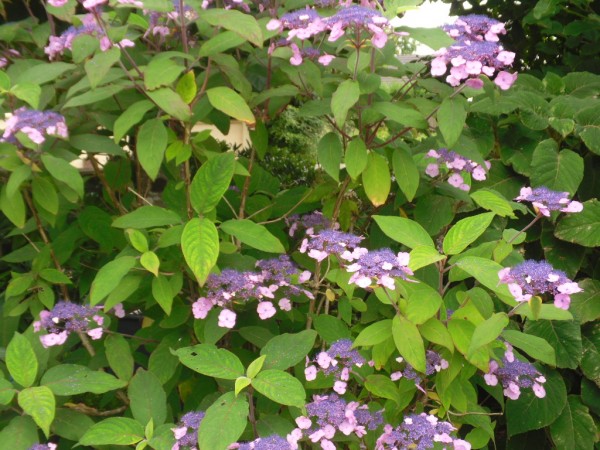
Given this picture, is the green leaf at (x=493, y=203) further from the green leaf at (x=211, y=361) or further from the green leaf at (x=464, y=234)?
the green leaf at (x=211, y=361)

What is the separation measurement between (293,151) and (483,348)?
12.1 feet

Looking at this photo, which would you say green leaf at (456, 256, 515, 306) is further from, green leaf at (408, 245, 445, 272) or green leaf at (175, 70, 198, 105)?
green leaf at (175, 70, 198, 105)

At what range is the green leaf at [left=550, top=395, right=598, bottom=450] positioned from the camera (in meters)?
2.03

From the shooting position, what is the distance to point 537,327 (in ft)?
6.67

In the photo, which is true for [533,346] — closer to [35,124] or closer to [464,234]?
[464,234]

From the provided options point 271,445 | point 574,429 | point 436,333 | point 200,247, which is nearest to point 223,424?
point 271,445

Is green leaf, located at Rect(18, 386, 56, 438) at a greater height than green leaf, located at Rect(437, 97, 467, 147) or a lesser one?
lesser

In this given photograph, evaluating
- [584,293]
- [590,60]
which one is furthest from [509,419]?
[590,60]

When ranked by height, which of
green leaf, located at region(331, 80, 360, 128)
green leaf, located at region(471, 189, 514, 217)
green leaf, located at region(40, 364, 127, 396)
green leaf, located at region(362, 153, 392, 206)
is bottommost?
green leaf, located at region(40, 364, 127, 396)

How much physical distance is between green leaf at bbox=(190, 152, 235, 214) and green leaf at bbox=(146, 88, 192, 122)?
12cm

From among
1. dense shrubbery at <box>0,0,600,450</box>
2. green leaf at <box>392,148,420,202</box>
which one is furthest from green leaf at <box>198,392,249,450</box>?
green leaf at <box>392,148,420,202</box>

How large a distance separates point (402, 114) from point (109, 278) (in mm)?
754

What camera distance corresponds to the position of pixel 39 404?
1316 millimetres

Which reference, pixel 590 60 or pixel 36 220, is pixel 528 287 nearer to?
pixel 36 220
